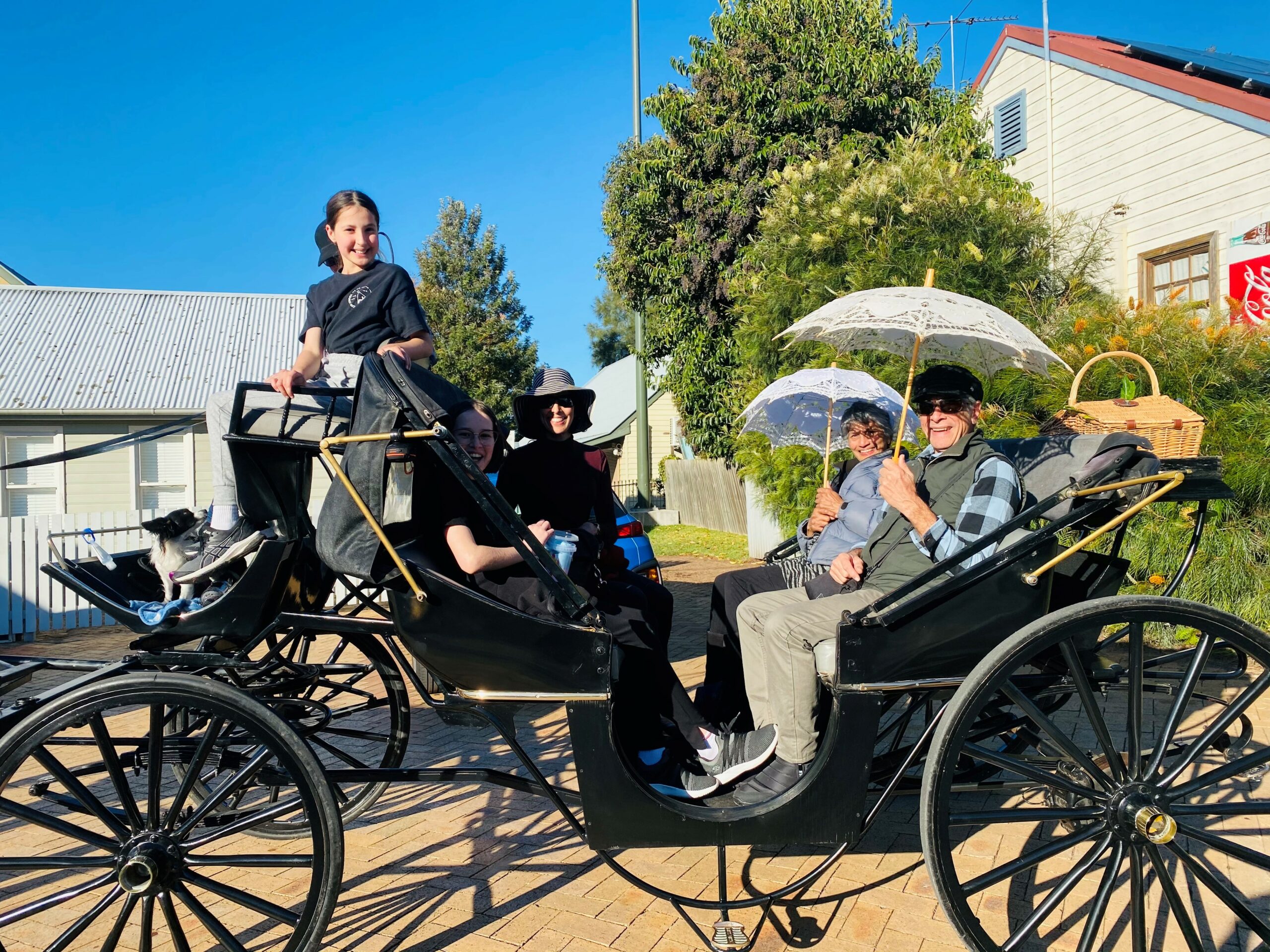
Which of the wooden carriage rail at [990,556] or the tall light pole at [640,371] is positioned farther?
the tall light pole at [640,371]

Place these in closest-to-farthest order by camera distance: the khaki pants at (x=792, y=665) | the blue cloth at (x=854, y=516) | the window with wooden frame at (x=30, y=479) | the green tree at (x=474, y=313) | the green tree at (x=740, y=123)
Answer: the khaki pants at (x=792, y=665), the blue cloth at (x=854, y=516), the green tree at (x=740, y=123), the window with wooden frame at (x=30, y=479), the green tree at (x=474, y=313)

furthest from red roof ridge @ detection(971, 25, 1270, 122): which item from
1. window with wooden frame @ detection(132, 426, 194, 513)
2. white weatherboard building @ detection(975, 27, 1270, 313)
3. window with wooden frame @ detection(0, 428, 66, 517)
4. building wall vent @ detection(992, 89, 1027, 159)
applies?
window with wooden frame @ detection(0, 428, 66, 517)

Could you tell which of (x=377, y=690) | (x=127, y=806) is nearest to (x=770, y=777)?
(x=127, y=806)

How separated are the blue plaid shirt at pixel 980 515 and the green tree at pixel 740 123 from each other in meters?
10.9

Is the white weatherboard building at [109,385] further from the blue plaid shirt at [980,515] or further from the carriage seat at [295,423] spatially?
the blue plaid shirt at [980,515]

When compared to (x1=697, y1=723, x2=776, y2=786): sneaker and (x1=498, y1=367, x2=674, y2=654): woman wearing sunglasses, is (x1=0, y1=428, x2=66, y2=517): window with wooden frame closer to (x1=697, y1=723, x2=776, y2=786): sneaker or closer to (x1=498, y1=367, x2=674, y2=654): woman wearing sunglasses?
(x1=498, y1=367, x2=674, y2=654): woman wearing sunglasses

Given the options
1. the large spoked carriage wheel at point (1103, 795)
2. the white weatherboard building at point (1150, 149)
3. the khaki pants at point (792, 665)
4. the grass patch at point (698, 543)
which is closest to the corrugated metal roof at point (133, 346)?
the grass patch at point (698, 543)

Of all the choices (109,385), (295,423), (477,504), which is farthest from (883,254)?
(109,385)

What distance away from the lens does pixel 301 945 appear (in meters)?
2.58

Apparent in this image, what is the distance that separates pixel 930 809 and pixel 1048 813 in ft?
1.28

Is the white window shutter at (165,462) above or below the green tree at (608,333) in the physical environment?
below

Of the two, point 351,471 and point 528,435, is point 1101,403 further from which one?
point 351,471

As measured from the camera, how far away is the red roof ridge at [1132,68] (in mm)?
10141

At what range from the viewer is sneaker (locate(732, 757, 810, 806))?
2.77 metres
